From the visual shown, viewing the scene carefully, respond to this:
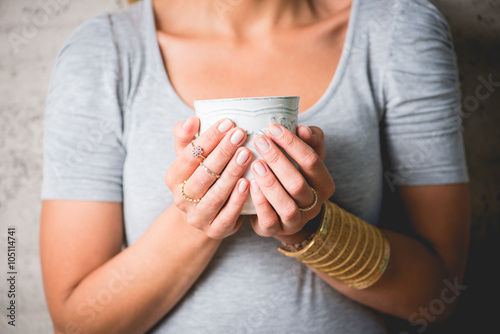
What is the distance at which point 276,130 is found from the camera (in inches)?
21.5

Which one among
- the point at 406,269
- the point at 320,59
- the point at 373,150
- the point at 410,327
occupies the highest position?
the point at 320,59

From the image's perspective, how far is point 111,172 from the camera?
87 centimetres

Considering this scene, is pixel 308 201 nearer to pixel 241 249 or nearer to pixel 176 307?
pixel 241 249

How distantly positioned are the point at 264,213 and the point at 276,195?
0.14ft

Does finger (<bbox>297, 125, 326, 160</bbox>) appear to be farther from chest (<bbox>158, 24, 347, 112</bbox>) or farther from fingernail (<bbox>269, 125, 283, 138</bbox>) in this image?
chest (<bbox>158, 24, 347, 112</bbox>)

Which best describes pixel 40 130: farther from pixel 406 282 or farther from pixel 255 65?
pixel 406 282

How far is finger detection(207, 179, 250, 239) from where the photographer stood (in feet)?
1.88

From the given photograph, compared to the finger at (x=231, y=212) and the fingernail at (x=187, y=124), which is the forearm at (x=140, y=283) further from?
the fingernail at (x=187, y=124)

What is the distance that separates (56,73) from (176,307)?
2.07ft

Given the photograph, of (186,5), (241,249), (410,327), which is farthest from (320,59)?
(410,327)

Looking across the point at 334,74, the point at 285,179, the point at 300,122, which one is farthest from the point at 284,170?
the point at 334,74

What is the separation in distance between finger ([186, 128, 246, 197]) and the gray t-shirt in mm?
260

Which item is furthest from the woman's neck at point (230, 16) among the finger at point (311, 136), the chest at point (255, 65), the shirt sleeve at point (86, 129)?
the finger at point (311, 136)

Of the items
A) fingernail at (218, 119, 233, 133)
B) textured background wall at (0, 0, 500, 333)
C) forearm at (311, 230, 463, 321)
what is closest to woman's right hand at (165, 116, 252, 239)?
fingernail at (218, 119, 233, 133)
